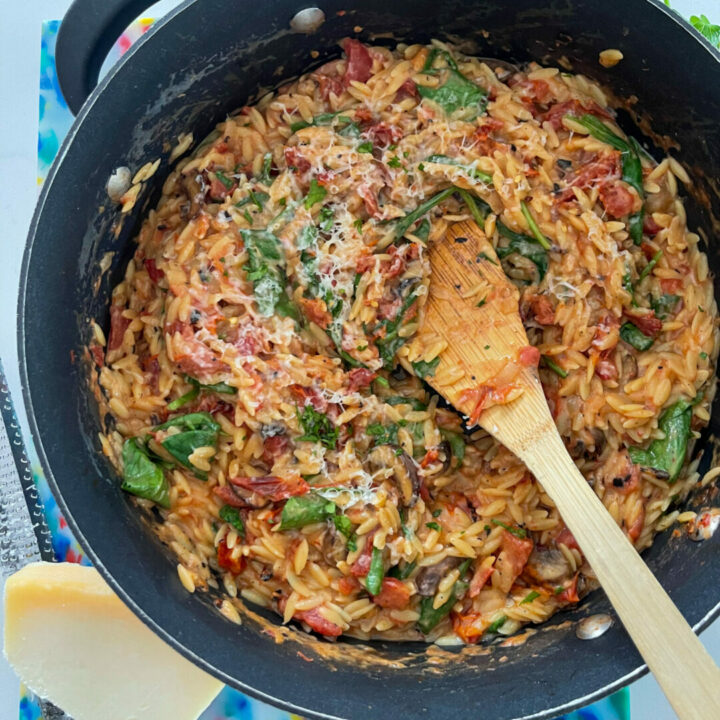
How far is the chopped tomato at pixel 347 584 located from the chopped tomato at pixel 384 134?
161 cm

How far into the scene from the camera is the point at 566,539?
10.8 ft

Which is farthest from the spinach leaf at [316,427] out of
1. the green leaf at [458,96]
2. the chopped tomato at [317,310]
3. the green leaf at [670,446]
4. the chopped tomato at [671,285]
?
the chopped tomato at [671,285]

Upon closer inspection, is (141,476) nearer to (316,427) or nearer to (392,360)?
(316,427)

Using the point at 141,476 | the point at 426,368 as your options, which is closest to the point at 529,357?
the point at 426,368

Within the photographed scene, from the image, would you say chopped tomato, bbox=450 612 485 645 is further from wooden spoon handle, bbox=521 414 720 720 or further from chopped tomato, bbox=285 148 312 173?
chopped tomato, bbox=285 148 312 173

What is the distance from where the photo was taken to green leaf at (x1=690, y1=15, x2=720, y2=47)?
394cm

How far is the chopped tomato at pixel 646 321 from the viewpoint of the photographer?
3264 mm

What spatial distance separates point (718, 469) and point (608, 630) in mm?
717

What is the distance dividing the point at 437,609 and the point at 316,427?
807 mm

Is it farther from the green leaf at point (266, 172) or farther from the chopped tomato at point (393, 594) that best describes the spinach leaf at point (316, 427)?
the green leaf at point (266, 172)

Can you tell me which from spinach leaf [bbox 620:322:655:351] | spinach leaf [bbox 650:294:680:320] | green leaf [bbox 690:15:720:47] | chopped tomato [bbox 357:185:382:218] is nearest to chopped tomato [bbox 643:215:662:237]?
spinach leaf [bbox 650:294:680:320]

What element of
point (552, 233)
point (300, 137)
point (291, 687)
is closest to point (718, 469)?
point (552, 233)

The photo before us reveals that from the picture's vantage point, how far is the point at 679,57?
3119mm

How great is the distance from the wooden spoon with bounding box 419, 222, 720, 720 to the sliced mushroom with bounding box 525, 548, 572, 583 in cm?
42
